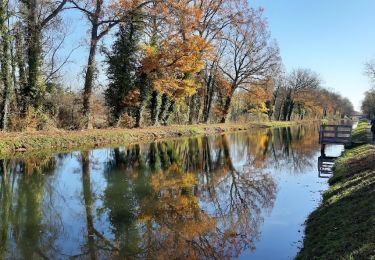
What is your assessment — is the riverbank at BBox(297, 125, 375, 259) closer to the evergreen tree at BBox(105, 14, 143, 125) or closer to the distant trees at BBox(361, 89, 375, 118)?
the evergreen tree at BBox(105, 14, 143, 125)

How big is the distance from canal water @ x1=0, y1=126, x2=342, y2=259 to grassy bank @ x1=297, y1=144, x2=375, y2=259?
47 centimetres

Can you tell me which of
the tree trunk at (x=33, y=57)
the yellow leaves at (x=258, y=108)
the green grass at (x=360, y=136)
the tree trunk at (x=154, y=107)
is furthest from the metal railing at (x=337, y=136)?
the yellow leaves at (x=258, y=108)

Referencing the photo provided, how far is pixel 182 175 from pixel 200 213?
227 inches

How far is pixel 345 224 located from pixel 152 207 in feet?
16.3

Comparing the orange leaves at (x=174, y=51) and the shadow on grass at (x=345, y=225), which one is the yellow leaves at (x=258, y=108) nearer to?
the orange leaves at (x=174, y=51)

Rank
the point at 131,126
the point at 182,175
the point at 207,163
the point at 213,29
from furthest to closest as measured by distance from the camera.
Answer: the point at 213,29
the point at 131,126
the point at 207,163
the point at 182,175

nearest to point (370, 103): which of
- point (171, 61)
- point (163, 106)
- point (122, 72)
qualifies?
point (163, 106)

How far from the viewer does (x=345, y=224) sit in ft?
24.4

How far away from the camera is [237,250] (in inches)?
299

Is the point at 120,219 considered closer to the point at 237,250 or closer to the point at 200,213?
the point at 200,213

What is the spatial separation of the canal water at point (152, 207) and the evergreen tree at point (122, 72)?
Answer: 41.8ft

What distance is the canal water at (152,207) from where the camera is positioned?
758cm

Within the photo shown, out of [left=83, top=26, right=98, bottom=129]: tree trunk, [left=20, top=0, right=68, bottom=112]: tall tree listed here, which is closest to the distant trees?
[left=83, top=26, right=98, bottom=129]: tree trunk

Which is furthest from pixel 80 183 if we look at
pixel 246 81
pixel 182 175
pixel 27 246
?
pixel 246 81
